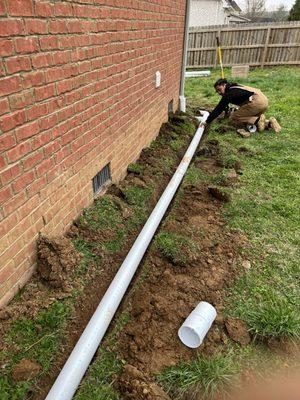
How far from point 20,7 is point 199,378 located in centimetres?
258

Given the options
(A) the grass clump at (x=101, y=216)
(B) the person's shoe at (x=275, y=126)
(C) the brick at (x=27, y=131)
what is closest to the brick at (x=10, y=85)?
(C) the brick at (x=27, y=131)

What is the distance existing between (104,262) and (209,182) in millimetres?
2242

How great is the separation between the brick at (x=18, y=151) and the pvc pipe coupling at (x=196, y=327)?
63.7 inches

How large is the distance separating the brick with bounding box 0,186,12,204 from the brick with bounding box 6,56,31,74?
2.40 ft

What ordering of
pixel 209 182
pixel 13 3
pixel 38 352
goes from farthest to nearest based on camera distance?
pixel 209 182
pixel 38 352
pixel 13 3

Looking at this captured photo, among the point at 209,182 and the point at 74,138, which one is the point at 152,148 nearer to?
the point at 209,182

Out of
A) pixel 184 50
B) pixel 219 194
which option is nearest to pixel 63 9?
pixel 219 194

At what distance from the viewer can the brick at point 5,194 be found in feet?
6.53

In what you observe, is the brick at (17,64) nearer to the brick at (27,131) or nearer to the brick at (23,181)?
the brick at (27,131)

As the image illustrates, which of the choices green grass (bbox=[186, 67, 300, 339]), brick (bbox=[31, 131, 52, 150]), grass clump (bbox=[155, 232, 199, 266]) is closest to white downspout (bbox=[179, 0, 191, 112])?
green grass (bbox=[186, 67, 300, 339])

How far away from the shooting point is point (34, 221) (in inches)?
93.9

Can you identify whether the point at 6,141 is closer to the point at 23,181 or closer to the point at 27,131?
the point at 27,131

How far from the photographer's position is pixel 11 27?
6.11 feet

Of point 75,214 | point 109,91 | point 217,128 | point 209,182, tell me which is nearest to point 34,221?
point 75,214
